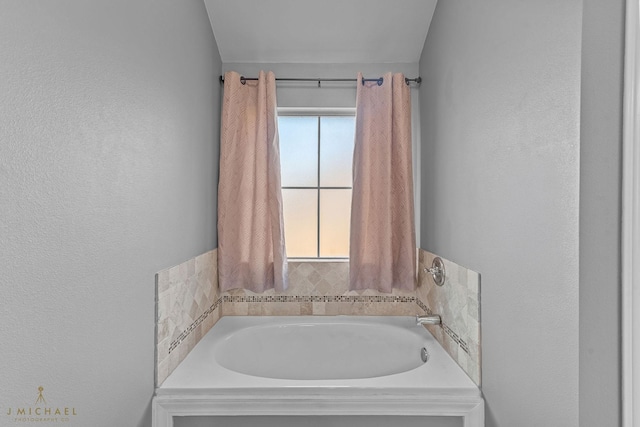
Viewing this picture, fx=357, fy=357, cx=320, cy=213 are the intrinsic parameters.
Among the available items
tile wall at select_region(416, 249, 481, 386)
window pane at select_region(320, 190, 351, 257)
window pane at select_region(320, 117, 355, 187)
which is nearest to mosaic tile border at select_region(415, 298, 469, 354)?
tile wall at select_region(416, 249, 481, 386)

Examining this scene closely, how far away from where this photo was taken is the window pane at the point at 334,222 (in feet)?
7.94

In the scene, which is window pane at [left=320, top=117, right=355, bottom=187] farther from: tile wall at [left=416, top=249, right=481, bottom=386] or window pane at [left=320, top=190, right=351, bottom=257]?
tile wall at [left=416, top=249, right=481, bottom=386]

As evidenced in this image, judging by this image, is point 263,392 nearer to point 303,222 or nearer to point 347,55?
point 303,222

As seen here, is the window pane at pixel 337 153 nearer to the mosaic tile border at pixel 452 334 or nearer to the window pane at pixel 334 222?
the window pane at pixel 334 222

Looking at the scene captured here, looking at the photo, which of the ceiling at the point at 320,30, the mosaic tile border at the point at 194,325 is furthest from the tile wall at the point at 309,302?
the ceiling at the point at 320,30

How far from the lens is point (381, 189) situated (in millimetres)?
2152

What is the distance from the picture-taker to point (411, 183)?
215 cm

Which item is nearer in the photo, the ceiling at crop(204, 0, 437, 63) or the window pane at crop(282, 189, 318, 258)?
the ceiling at crop(204, 0, 437, 63)

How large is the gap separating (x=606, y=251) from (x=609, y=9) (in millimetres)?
514

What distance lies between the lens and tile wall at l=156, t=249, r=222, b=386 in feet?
4.53

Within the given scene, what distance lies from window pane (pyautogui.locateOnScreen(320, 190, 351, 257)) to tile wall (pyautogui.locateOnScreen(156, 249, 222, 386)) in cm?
73

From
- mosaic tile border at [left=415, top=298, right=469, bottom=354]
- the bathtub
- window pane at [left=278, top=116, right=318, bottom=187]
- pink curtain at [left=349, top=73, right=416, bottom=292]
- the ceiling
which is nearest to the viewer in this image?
the bathtub

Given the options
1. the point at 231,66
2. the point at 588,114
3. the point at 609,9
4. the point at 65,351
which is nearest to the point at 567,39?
the point at 609,9

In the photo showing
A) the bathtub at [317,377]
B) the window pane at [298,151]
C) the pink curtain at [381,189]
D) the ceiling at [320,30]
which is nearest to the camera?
the bathtub at [317,377]
